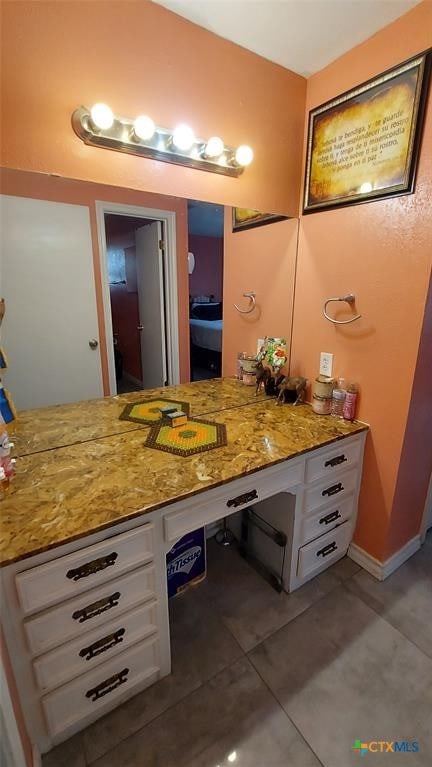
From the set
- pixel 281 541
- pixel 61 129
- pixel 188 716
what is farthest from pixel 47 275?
pixel 188 716

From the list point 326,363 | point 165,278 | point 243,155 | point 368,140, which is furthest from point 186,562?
point 368,140

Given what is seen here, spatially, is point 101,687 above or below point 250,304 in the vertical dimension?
below

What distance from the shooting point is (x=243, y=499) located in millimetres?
1181

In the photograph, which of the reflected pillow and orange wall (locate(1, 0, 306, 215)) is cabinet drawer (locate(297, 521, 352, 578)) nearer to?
the reflected pillow

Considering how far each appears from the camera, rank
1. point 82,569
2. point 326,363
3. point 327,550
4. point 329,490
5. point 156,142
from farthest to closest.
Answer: point 326,363 → point 327,550 → point 329,490 → point 156,142 → point 82,569

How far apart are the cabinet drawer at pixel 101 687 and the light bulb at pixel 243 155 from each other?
189 cm

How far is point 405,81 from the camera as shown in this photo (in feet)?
3.96

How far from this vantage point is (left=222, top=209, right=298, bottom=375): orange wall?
1.76 metres

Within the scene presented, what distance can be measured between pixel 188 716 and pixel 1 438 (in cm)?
110

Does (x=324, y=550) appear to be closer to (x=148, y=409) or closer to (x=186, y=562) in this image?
(x=186, y=562)

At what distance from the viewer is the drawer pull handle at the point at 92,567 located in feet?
2.85

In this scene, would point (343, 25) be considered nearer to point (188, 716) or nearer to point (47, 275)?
point (47, 275)

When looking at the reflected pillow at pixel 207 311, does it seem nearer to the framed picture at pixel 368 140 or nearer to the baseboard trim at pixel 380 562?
the framed picture at pixel 368 140

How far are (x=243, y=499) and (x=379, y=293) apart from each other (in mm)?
1029
